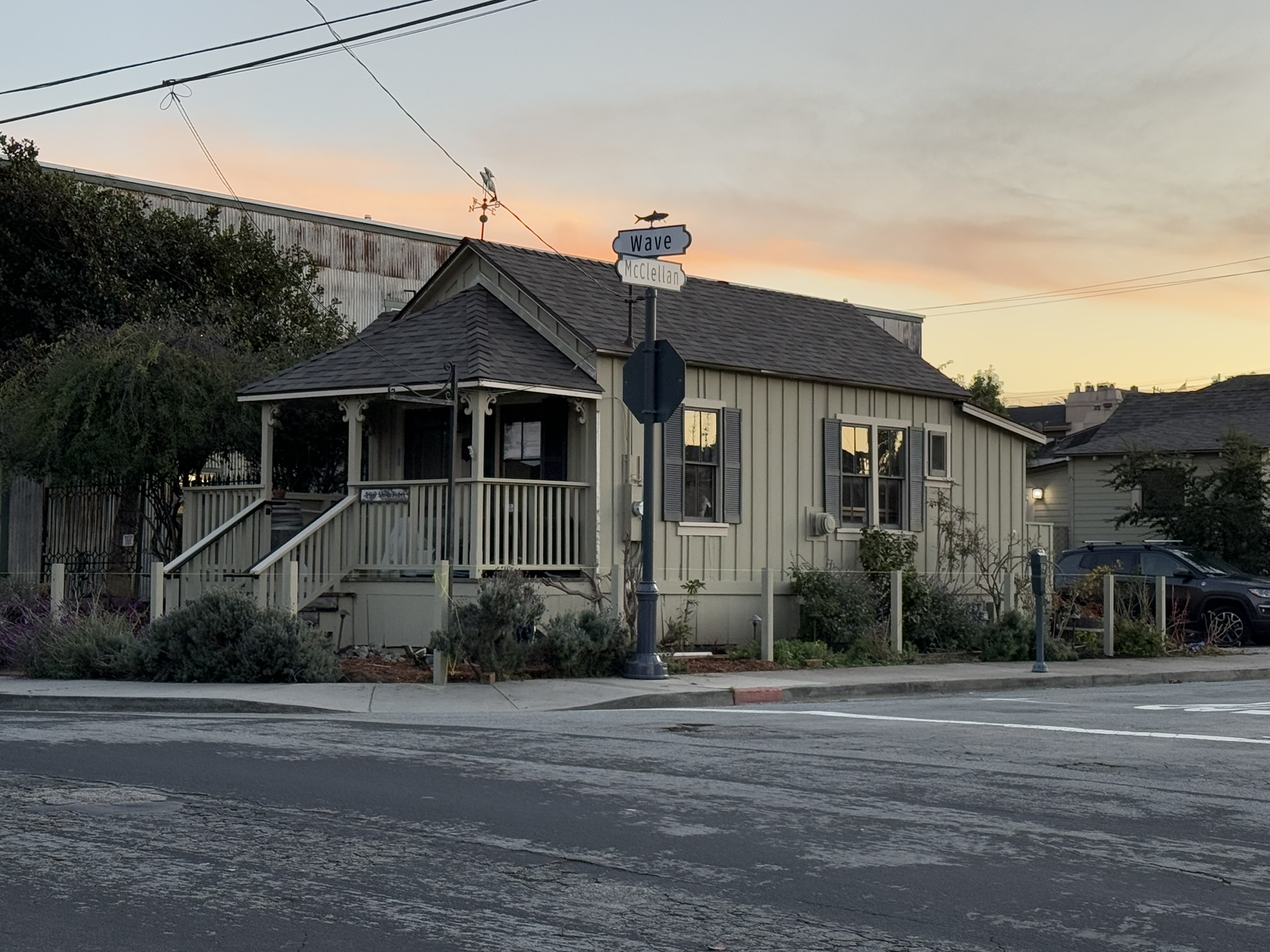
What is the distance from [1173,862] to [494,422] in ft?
48.9

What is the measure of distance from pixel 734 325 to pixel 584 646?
767 centimetres

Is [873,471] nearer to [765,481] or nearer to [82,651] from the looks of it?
[765,481]

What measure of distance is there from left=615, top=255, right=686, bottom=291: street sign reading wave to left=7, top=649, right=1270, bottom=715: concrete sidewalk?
4.30 metres

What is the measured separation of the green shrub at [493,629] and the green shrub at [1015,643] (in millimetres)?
7587

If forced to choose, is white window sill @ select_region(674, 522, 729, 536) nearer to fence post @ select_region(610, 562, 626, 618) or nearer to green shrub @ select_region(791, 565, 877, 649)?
green shrub @ select_region(791, 565, 877, 649)

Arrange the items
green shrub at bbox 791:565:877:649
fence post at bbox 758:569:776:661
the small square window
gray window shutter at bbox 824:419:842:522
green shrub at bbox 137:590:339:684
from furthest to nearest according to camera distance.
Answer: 1. the small square window
2. gray window shutter at bbox 824:419:842:522
3. green shrub at bbox 791:565:877:649
4. fence post at bbox 758:569:776:661
5. green shrub at bbox 137:590:339:684

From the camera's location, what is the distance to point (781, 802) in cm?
873

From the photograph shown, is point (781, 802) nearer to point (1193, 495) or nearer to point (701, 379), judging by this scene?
point (701, 379)

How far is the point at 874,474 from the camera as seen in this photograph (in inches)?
902

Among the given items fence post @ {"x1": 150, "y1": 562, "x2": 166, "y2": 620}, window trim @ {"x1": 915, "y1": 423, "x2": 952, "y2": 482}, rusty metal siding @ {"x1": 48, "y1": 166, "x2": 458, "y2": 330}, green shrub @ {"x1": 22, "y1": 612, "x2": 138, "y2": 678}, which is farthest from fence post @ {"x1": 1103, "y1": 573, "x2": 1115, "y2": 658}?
rusty metal siding @ {"x1": 48, "y1": 166, "x2": 458, "y2": 330}

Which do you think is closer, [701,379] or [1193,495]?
[701,379]

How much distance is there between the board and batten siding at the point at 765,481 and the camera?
793 inches

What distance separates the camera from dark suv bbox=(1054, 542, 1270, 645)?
25.0 m

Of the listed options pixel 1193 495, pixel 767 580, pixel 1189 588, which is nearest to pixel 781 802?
pixel 767 580
